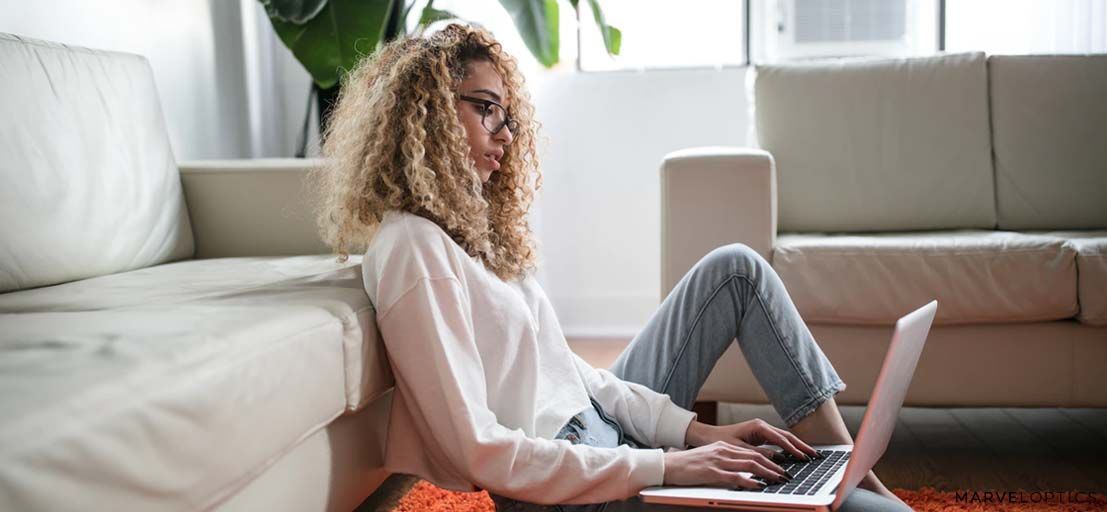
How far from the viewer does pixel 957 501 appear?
1771 mm

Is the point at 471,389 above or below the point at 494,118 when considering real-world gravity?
below

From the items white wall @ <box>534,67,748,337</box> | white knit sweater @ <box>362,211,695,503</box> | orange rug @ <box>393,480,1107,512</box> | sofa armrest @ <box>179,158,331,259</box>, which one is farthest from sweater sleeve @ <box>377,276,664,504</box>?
white wall @ <box>534,67,748,337</box>

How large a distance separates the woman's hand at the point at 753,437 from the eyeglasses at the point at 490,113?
18.8 inches

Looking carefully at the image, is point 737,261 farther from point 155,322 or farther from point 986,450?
point 986,450

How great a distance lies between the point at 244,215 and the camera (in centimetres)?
219

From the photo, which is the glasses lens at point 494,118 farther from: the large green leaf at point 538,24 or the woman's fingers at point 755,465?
the large green leaf at point 538,24

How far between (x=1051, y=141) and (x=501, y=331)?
189 cm

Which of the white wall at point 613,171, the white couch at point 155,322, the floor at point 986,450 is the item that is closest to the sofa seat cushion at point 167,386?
the white couch at point 155,322

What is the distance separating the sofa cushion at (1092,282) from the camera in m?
1.95

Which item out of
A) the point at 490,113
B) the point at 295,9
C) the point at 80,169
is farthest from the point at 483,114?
the point at 295,9

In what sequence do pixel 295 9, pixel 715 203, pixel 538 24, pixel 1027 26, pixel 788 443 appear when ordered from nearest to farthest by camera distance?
pixel 788 443 → pixel 715 203 → pixel 295 9 → pixel 538 24 → pixel 1027 26

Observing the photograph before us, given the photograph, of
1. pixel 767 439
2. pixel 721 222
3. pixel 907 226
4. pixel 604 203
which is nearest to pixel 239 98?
pixel 604 203

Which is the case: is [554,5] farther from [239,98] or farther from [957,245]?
[957,245]

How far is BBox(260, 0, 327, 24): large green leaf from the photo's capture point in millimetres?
2799
